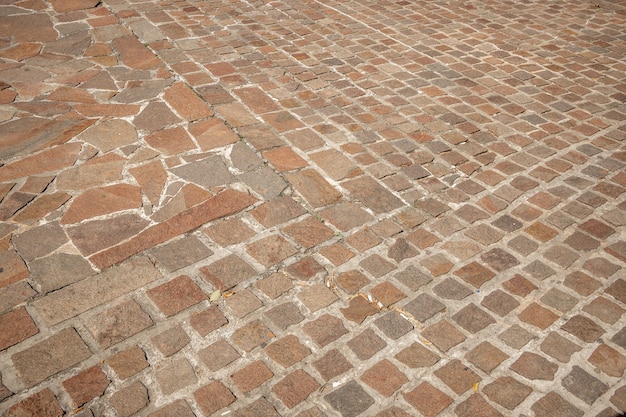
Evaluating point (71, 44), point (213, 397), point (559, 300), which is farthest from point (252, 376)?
point (71, 44)

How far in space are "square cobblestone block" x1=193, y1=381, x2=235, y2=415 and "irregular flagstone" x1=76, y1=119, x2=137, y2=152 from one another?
6.94 feet

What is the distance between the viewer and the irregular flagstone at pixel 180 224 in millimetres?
2965

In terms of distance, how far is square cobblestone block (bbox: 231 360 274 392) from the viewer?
7.78ft

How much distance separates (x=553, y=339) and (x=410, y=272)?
806 mm

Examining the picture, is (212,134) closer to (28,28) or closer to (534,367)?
(534,367)

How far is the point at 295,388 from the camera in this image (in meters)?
2.37

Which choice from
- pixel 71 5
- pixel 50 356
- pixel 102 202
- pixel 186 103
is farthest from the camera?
pixel 71 5

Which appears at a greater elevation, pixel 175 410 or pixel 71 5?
pixel 71 5

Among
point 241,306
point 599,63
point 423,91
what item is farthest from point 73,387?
point 599,63

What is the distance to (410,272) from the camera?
3.01m

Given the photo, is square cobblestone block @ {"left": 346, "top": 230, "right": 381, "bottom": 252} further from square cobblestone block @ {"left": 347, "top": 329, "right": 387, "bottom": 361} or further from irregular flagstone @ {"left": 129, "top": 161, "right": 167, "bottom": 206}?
irregular flagstone @ {"left": 129, "top": 161, "right": 167, "bottom": 206}

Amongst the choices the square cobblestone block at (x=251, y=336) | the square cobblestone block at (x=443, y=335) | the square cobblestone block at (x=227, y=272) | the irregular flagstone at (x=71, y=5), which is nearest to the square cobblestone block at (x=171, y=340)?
the square cobblestone block at (x=251, y=336)

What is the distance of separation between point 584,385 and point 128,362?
212cm

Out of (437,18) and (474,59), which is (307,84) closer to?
(474,59)
